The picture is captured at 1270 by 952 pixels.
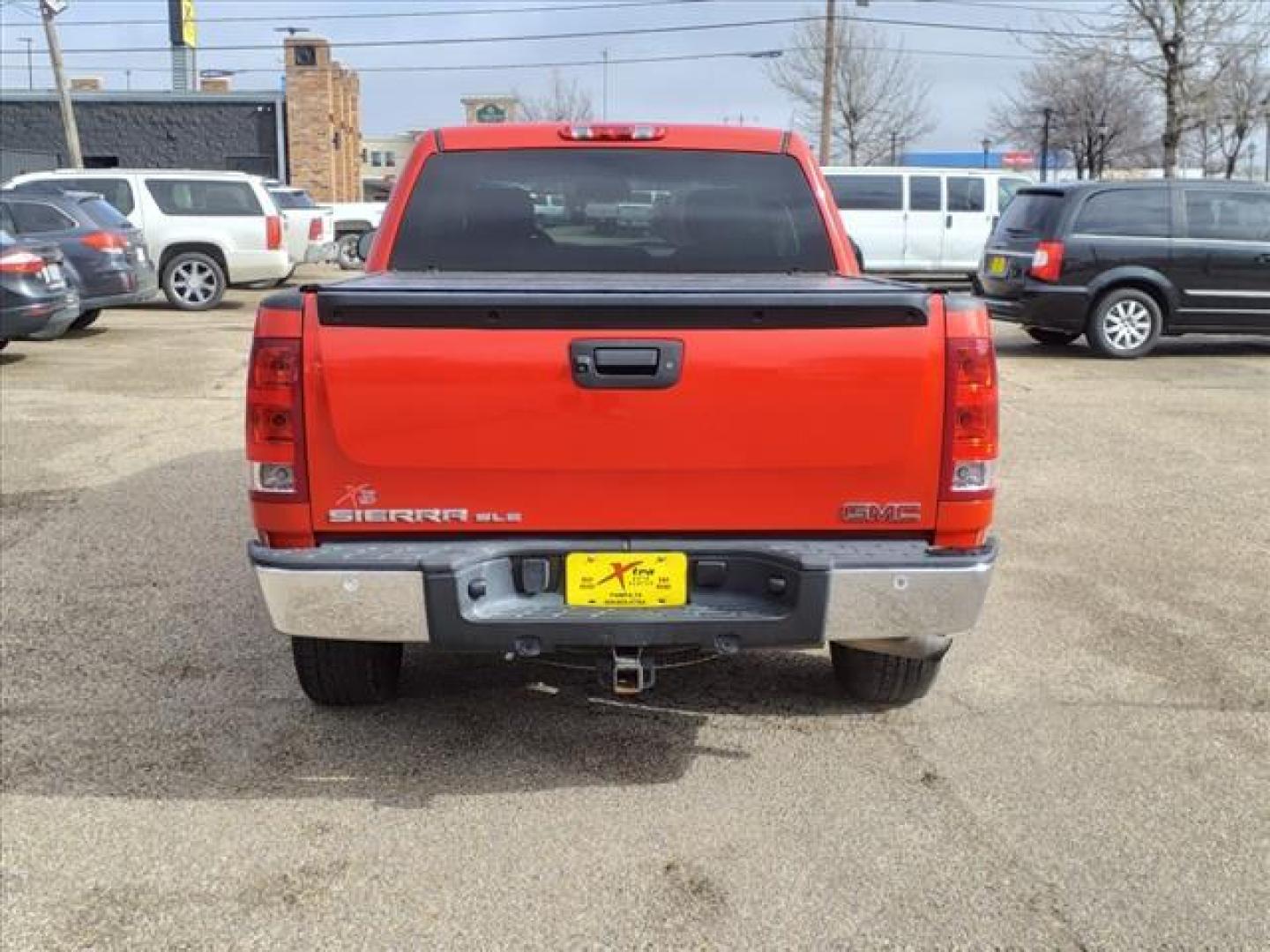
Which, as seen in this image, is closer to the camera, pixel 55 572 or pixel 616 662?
pixel 616 662

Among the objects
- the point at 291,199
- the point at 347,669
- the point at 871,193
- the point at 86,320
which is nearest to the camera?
the point at 347,669

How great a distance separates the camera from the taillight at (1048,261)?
12508mm

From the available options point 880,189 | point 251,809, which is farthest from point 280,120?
point 251,809

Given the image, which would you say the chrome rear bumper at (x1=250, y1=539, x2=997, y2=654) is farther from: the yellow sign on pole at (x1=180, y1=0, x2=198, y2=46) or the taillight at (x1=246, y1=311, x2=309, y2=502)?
the yellow sign on pole at (x1=180, y1=0, x2=198, y2=46)

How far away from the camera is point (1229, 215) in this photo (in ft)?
41.9

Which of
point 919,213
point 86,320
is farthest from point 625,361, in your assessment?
point 919,213

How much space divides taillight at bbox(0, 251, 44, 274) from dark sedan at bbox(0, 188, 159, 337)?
6.78 ft

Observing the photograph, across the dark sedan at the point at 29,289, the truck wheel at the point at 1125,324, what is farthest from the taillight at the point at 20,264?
the truck wheel at the point at 1125,324

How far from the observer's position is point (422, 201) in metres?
4.91

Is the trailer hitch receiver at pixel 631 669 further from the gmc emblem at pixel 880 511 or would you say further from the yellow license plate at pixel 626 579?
the gmc emblem at pixel 880 511

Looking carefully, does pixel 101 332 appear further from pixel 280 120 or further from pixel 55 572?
pixel 280 120

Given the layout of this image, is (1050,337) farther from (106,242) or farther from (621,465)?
(621,465)

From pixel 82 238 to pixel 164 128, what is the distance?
78.6ft

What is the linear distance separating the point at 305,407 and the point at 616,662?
107 cm
